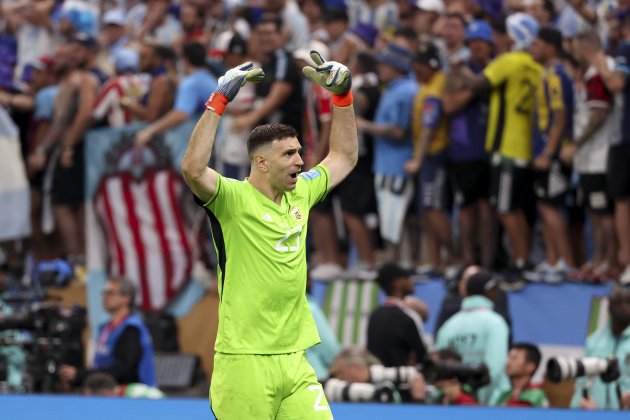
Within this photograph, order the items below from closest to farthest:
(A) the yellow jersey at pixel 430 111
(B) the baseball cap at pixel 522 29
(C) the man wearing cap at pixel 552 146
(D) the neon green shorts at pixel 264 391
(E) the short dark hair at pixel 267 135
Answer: (D) the neon green shorts at pixel 264 391 < (E) the short dark hair at pixel 267 135 < (C) the man wearing cap at pixel 552 146 < (B) the baseball cap at pixel 522 29 < (A) the yellow jersey at pixel 430 111

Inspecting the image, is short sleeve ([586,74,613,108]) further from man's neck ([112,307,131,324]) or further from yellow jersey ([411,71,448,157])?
man's neck ([112,307,131,324])

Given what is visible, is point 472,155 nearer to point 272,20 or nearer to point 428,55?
point 428,55

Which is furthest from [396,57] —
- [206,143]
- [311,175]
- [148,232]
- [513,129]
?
[206,143]

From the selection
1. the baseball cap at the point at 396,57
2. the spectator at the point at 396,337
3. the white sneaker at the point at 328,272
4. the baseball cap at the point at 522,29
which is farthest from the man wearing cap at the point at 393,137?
the spectator at the point at 396,337

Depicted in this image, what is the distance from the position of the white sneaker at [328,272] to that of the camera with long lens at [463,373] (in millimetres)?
3875

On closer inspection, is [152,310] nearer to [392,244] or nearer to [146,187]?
[146,187]

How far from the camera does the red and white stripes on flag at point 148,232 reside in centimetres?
1480

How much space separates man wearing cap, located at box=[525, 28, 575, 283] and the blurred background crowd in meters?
0.02

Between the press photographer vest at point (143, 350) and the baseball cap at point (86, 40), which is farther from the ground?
the baseball cap at point (86, 40)

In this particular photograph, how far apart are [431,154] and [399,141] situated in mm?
356

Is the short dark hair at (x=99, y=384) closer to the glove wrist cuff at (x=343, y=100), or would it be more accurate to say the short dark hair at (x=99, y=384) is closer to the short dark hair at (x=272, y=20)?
the short dark hair at (x=272, y=20)

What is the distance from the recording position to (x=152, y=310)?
48.9 ft

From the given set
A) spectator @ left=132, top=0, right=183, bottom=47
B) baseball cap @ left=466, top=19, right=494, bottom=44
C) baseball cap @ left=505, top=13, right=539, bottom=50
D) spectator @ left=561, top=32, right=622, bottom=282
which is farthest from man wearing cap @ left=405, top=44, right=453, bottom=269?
spectator @ left=132, top=0, right=183, bottom=47

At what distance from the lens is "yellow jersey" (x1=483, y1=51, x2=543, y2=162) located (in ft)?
42.2
